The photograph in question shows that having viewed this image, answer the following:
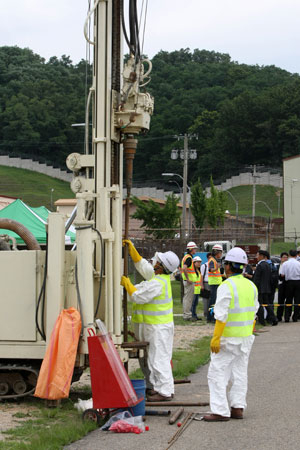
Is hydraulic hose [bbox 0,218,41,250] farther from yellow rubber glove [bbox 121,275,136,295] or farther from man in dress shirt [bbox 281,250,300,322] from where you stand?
man in dress shirt [bbox 281,250,300,322]

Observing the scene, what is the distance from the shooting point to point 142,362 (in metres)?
9.95

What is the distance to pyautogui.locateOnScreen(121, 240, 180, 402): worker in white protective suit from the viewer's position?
383 inches

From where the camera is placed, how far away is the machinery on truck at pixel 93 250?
30.7 feet

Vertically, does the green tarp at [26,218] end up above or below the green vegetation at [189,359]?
above

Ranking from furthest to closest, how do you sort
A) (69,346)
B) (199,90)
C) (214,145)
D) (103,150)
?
(199,90), (214,145), (103,150), (69,346)

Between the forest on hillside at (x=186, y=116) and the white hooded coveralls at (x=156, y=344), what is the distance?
4521 inches

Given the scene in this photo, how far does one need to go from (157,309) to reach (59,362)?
153cm

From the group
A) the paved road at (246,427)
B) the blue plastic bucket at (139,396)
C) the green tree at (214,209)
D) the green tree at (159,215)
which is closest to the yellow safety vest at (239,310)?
the paved road at (246,427)

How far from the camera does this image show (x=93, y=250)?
967 centimetres

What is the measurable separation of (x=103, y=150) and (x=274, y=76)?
153m

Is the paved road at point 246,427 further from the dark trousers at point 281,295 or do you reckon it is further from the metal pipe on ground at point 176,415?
the dark trousers at point 281,295

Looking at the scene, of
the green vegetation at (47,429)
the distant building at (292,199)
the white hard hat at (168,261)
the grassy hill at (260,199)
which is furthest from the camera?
the grassy hill at (260,199)

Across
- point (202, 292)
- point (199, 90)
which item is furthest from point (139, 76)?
point (199, 90)

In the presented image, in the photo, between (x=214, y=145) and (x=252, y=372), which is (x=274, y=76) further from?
(x=252, y=372)
